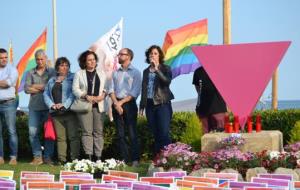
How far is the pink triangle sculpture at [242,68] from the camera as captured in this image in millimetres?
9539

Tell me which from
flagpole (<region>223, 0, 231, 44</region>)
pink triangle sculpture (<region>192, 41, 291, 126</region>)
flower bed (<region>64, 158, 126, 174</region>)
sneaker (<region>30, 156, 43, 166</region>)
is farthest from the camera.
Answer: flagpole (<region>223, 0, 231, 44</region>)

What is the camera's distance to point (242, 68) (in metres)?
9.67

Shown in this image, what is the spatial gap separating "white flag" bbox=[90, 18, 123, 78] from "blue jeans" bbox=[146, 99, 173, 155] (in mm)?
4609

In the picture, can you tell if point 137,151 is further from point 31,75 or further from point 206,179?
point 206,179

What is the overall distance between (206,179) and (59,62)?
215 inches

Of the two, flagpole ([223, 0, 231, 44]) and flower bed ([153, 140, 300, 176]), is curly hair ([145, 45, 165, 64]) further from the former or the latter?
flagpole ([223, 0, 231, 44])

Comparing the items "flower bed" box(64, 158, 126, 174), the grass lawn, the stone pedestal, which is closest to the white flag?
the grass lawn

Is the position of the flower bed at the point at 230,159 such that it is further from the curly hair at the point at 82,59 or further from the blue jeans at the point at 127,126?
the curly hair at the point at 82,59

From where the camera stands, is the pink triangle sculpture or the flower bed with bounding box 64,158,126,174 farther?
the pink triangle sculpture

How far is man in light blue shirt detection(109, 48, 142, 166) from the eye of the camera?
10.2 meters

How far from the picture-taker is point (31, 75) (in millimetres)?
10914

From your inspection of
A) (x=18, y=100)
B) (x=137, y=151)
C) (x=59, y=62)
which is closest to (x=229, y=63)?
(x=137, y=151)

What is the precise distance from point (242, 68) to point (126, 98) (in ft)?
6.01

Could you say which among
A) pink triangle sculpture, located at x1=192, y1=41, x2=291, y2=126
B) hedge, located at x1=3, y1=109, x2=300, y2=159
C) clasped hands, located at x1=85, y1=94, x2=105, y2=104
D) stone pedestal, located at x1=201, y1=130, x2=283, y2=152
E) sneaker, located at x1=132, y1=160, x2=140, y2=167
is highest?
pink triangle sculpture, located at x1=192, y1=41, x2=291, y2=126
